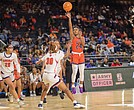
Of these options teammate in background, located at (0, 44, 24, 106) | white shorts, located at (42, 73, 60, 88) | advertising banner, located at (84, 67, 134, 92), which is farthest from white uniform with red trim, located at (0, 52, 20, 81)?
advertising banner, located at (84, 67, 134, 92)

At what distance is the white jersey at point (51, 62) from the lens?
1020 cm

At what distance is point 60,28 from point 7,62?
1456 cm

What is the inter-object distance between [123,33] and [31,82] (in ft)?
44.0

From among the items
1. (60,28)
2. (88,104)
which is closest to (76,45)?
(88,104)

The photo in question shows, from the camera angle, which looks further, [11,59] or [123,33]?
[123,33]

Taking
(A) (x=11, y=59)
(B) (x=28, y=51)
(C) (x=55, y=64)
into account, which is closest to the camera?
(C) (x=55, y=64)

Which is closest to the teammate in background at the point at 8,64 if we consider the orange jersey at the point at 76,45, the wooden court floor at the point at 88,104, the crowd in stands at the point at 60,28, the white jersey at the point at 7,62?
the white jersey at the point at 7,62

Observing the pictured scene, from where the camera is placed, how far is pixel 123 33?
28.6 m

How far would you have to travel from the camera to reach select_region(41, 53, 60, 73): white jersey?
10.2 m

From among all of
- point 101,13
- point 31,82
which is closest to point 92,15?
point 101,13

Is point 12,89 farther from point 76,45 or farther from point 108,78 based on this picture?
point 108,78

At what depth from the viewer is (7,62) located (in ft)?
38.1

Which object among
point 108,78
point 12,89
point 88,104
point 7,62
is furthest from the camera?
point 108,78

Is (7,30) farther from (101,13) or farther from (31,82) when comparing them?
(101,13)
